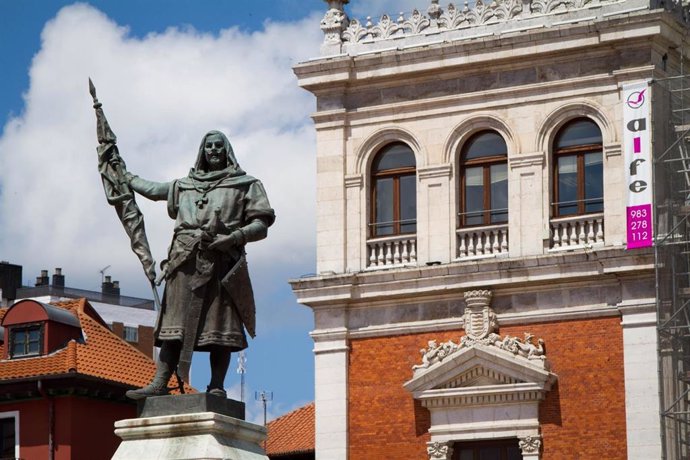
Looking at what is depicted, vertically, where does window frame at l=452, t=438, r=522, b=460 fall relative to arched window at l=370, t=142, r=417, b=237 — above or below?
below

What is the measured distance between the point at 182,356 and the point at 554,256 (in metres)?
18.8

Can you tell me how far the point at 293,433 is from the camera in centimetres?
4244

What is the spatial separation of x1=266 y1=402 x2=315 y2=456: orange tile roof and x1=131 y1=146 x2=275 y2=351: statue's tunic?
26544 millimetres

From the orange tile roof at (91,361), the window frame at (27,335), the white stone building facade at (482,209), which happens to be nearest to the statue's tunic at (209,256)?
the white stone building facade at (482,209)

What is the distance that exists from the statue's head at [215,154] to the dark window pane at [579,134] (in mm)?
19024

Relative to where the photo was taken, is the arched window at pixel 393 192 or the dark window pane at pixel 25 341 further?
the dark window pane at pixel 25 341

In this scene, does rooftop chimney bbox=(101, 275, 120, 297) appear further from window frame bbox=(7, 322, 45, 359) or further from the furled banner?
the furled banner

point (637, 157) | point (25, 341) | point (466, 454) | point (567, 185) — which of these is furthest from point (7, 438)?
point (637, 157)

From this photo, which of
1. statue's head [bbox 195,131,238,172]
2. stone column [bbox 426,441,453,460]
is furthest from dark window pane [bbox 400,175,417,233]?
statue's head [bbox 195,131,238,172]

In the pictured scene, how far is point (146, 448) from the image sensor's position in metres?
13.8

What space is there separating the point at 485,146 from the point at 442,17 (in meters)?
2.55

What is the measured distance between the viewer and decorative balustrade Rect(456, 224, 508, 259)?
33438 mm

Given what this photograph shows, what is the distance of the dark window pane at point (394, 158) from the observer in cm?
3475

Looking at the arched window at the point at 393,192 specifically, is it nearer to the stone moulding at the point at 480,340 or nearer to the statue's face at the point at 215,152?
the stone moulding at the point at 480,340
